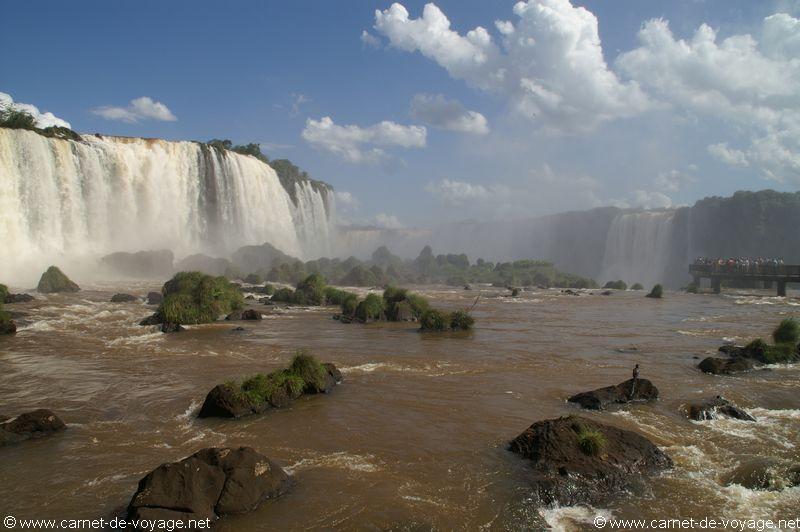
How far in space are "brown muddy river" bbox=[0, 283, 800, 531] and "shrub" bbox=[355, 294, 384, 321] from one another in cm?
266

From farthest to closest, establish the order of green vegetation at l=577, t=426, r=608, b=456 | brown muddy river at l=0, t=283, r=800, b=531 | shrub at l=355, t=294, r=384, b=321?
shrub at l=355, t=294, r=384, b=321 → green vegetation at l=577, t=426, r=608, b=456 → brown muddy river at l=0, t=283, r=800, b=531

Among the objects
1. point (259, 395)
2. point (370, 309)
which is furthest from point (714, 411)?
point (370, 309)

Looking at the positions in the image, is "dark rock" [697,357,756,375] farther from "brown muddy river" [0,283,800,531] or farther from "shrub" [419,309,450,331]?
"shrub" [419,309,450,331]

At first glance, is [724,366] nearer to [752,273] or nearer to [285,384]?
[285,384]

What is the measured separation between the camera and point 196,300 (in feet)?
65.6

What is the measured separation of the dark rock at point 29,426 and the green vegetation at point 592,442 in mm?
7682

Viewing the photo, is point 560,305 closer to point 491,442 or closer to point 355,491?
point 491,442

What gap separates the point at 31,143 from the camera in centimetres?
3281

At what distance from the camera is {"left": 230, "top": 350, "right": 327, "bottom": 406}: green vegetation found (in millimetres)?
8750

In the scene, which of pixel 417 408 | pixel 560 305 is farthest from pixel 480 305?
→ pixel 417 408

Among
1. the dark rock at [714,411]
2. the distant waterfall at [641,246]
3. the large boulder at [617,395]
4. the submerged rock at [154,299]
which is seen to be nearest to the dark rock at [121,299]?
the submerged rock at [154,299]

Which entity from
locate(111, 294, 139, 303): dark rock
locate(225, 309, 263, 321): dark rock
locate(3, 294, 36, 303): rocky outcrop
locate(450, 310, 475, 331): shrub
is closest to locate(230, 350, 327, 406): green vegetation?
locate(450, 310, 475, 331): shrub

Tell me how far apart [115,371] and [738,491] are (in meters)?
12.0

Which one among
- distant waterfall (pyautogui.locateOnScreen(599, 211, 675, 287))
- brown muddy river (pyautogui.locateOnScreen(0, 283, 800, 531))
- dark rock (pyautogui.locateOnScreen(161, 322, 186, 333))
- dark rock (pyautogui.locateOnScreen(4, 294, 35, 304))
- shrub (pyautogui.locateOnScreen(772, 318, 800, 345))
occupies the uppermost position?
distant waterfall (pyautogui.locateOnScreen(599, 211, 675, 287))
